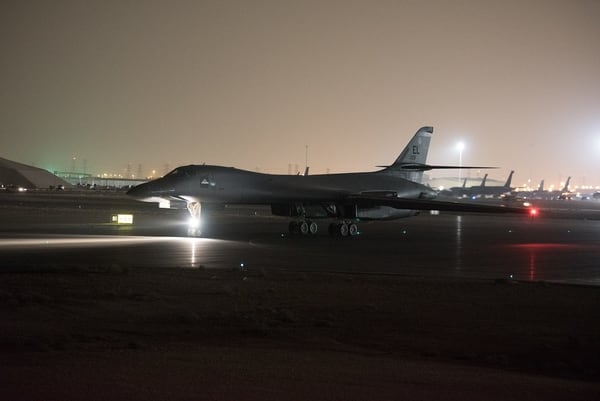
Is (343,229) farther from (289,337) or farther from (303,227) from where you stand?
(289,337)

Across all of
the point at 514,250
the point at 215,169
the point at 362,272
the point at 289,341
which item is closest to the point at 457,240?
the point at 514,250

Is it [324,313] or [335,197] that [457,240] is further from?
[324,313]

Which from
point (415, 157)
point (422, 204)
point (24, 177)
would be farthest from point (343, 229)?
point (24, 177)

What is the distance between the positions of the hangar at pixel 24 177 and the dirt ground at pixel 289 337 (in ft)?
512

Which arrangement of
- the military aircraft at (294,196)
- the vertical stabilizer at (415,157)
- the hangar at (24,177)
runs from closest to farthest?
the military aircraft at (294,196)
the vertical stabilizer at (415,157)
the hangar at (24,177)

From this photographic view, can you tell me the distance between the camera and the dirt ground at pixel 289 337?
314 inches

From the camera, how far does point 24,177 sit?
169m

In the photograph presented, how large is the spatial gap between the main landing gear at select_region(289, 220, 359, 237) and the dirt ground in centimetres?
1692

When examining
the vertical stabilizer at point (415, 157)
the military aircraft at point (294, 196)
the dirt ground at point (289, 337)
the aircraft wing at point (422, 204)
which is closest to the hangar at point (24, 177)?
the vertical stabilizer at point (415, 157)

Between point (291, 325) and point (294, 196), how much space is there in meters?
23.6

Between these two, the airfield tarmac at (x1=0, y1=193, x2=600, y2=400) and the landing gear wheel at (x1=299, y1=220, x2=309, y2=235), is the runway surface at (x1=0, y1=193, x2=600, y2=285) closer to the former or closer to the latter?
the airfield tarmac at (x1=0, y1=193, x2=600, y2=400)

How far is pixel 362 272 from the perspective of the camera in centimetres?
1945

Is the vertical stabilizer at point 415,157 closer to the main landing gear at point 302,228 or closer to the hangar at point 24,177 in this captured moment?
the main landing gear at point 302,228

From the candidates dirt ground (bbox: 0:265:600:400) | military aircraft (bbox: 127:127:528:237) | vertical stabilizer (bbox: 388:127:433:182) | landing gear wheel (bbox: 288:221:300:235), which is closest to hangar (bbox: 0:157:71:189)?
vertical stabilizer (bbox: 388:127:433:182)
